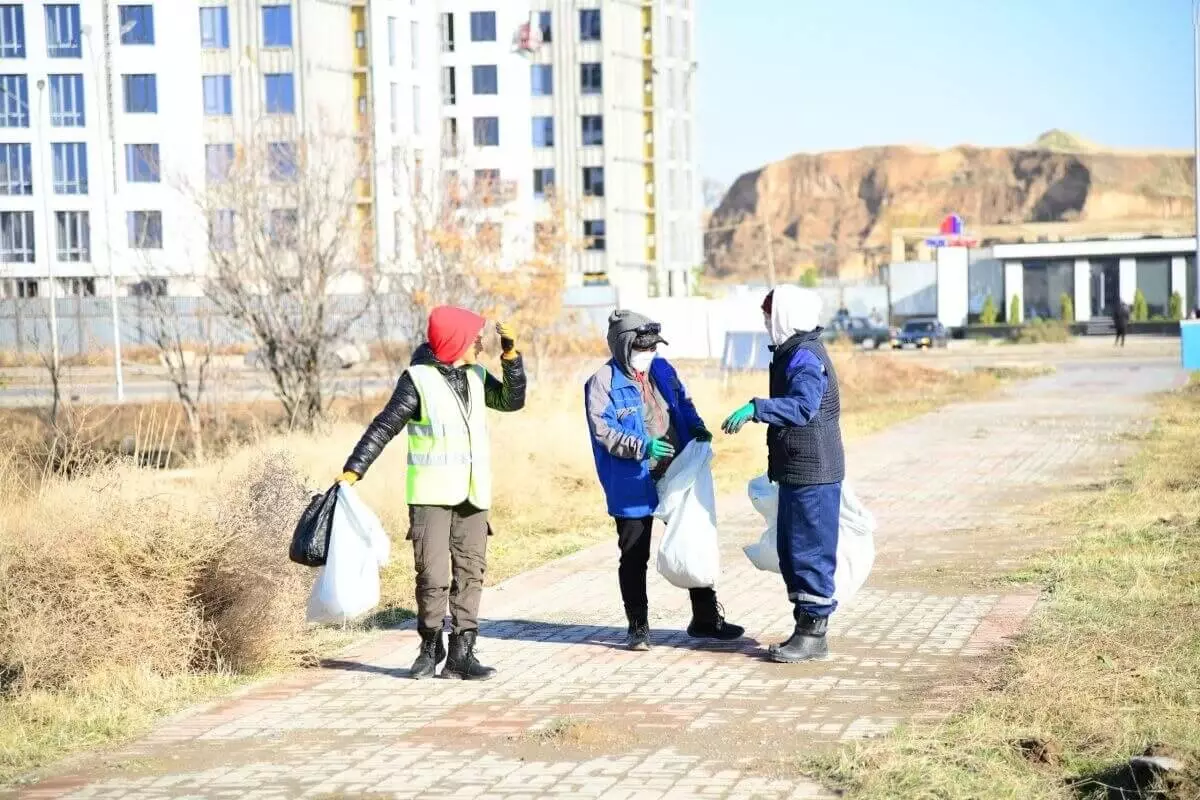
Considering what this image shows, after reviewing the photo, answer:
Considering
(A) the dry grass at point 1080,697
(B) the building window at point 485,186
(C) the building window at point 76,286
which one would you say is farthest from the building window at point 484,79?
(A) the dry grass at point 1080,697

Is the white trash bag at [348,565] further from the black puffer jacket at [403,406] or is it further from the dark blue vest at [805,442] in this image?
the dark blue vest at [805,442]

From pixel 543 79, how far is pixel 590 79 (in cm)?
216

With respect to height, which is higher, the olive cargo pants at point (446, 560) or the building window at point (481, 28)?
the building window at point (481, 28)

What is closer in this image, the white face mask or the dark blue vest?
the dark blue vest

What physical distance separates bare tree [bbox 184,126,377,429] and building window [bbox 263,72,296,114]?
3683 centimetres

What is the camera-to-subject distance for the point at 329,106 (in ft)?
180

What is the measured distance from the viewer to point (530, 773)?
254 inches

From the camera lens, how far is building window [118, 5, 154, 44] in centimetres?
5775

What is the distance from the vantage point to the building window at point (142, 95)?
59125mm

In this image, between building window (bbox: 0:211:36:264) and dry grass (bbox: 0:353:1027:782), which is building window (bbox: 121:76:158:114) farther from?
dry grass (bbox: 0:353:1027:782)

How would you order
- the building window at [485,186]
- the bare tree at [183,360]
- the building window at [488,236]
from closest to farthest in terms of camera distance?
the bare tree at [183,360]
the building window at [488,236]
the building window at [485,186]

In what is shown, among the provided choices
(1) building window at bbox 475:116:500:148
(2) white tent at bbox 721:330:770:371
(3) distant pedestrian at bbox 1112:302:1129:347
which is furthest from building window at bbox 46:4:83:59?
(3) distant pedestrian at bbox 1112:302:1129:347

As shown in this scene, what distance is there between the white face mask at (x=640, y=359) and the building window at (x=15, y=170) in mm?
52979

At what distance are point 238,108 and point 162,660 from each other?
53.0 meters
